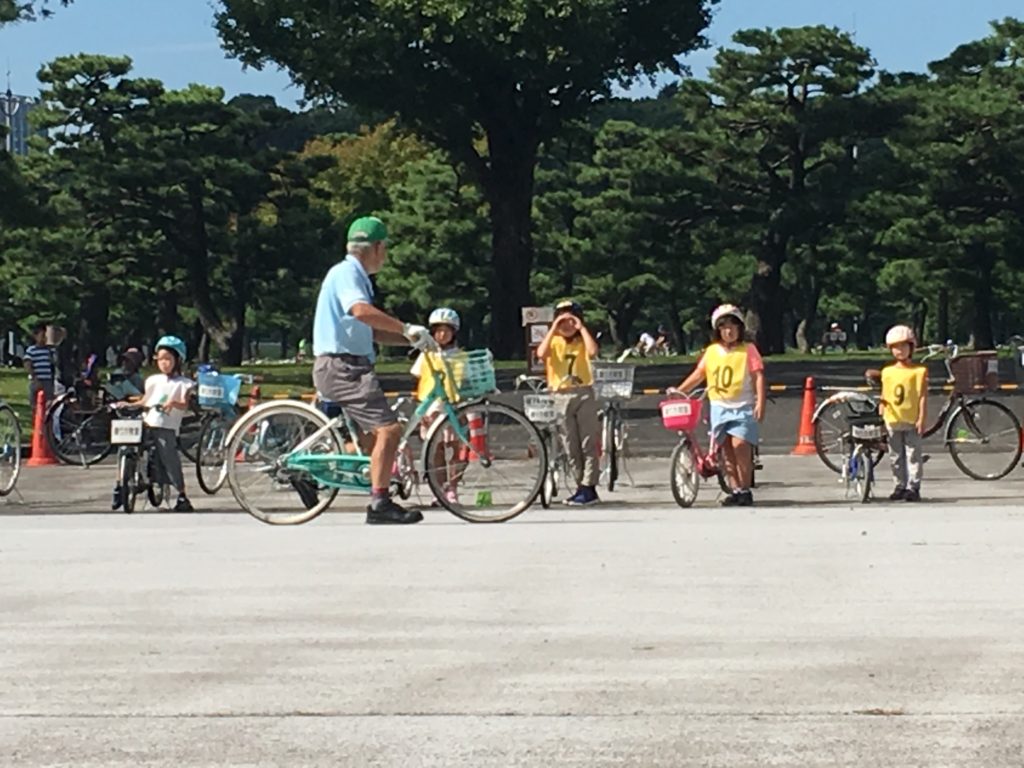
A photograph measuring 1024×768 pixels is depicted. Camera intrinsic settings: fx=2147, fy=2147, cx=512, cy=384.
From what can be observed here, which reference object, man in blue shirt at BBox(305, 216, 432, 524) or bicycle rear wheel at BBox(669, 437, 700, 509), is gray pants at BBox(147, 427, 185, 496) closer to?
bicycle rear wheel at BBox(669, 437, 700, 509)

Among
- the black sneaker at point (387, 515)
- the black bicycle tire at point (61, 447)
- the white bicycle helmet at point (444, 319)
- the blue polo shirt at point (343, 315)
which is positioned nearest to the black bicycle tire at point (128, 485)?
the white bicycle helmet at point (444, 319)

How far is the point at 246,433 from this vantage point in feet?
40.3

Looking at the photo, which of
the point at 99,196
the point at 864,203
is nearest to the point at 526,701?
the point at 864,203

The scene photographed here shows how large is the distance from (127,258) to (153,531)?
57646mm

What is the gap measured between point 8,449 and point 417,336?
7.45 metres

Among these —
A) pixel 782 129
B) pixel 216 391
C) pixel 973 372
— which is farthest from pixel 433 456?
pixel 782 129

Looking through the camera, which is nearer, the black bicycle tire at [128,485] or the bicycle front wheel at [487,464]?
the bicycle front wheel at [487,464]

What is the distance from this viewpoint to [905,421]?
54.4 ft

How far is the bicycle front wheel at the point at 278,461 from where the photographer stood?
1220cm

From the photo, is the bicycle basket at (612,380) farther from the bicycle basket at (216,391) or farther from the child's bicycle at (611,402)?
the bicycle basket at (216,391)

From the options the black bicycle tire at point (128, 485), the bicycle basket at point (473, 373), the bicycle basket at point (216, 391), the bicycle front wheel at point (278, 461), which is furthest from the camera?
the bicycle basket at point (216, 391)

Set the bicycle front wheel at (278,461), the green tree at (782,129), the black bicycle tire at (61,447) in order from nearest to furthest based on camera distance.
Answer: the bicycle front wheel at (278,461), the black bicycle tire at (61,447), the green tree at (782,129)

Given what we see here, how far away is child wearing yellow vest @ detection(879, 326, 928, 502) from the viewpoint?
16.4 m

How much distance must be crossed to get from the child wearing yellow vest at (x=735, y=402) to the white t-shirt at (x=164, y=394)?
4123mm
